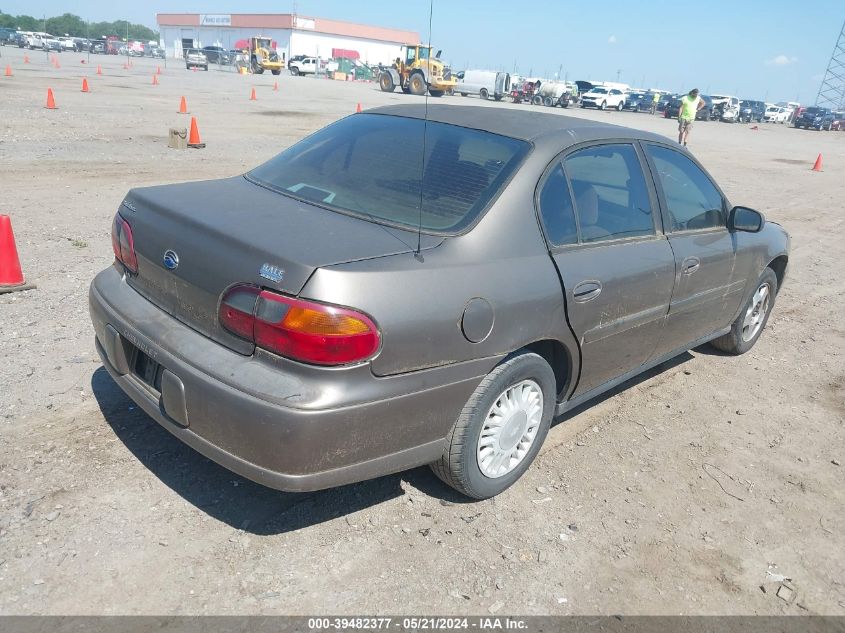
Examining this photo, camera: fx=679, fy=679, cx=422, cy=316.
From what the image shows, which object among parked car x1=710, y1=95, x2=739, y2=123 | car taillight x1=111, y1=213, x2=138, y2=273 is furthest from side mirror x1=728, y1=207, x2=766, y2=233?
parked car x1=710, y1=95, x2=739, y2=123

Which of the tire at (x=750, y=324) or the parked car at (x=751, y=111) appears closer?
the tire at (x=750, y=324)

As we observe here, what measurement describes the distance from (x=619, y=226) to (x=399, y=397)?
1708mm

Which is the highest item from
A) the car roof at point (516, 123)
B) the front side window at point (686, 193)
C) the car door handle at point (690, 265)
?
the car roof at point (516, 123)

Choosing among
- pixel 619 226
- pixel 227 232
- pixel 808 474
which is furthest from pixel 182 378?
pixel 808 474

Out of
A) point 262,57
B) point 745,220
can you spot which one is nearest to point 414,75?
point 262,57

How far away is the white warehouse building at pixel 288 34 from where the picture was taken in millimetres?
89312

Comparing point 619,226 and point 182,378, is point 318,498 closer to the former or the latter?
point 182,378

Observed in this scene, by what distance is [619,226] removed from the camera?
3592 mm

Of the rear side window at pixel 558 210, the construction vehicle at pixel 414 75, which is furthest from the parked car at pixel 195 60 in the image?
the rear side window at pixel 558 210

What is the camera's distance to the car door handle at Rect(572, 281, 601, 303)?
3.18m

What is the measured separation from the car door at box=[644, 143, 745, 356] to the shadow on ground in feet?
6.01

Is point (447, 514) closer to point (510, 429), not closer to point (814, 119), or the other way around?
point (510, 429)

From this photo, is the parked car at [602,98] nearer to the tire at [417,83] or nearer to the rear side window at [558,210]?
the tire at [417,83]

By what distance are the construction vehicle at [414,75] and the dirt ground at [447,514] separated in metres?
38.2
